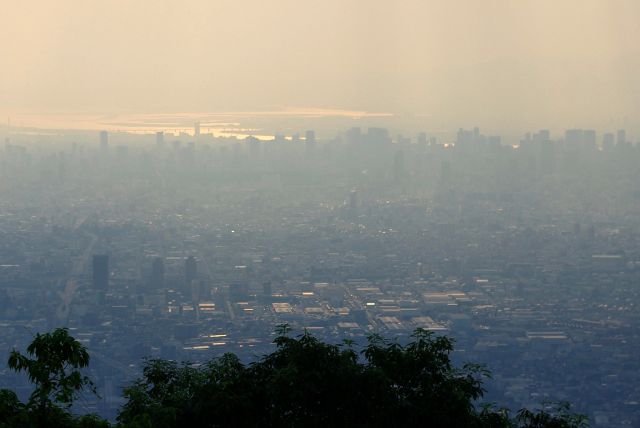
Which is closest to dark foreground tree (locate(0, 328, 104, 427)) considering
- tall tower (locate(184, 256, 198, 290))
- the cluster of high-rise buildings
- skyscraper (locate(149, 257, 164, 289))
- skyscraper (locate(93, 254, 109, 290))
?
the cluster of high-rise buildings

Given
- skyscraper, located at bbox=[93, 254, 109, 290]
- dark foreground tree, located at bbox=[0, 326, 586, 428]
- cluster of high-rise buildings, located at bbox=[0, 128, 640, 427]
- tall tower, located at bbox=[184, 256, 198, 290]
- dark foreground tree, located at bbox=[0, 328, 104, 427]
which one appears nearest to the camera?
dark foreground tree, located at bbox=[0, 328, 104, 427]

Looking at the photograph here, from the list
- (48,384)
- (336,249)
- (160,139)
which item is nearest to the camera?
(48,384)

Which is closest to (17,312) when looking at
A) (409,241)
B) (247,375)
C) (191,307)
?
(191,307)

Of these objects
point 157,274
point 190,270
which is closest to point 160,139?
point 190,270

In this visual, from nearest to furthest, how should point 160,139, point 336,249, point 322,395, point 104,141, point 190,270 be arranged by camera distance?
point 322,395, point 190,270, point 336,249, point 104,141, point 160,139

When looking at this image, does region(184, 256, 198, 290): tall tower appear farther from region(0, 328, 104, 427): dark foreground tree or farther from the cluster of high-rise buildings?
region(0, 328, 104, 427): dark foreground tree

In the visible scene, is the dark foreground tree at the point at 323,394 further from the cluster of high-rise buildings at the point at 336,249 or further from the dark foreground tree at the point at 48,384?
the cluster of high-rise buildings at the point at 336,249

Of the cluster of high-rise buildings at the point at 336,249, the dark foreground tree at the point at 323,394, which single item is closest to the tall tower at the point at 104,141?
the cluster of high-rise buildings at the point at 336,249

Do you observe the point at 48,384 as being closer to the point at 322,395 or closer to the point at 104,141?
the point at 322,395

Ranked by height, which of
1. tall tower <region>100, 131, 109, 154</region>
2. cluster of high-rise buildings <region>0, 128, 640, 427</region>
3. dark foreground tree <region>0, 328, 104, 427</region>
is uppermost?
dark foreground tree <region>0, 328, 104, 427</region>
